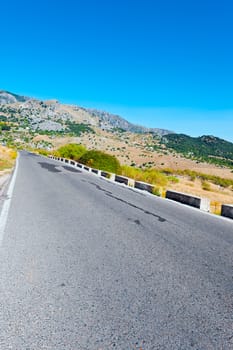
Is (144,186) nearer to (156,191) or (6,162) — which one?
(156,191)

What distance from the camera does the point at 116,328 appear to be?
2867mm

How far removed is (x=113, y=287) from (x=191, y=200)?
956cm

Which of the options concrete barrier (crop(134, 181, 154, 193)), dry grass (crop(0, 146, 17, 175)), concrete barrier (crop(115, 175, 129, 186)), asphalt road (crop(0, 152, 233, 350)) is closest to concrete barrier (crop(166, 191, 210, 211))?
concrete barrier (crop(134, 181, 154, 193))

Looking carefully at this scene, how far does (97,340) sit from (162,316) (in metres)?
0.78

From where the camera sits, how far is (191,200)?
12.8 meters

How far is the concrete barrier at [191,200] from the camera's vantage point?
11836 mm

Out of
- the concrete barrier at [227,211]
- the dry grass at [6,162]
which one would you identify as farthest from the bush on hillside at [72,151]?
the concrete barrier at [227,211]

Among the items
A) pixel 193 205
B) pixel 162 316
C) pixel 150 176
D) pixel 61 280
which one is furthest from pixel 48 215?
pixel 150 176

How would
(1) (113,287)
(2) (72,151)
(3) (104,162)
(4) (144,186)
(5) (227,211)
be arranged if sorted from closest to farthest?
(1) (113,287), (5) (227,211), (4) (144,186), (3) (104,162), (2) (72,151)

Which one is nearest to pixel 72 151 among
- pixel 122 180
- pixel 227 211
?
pixel 122 180

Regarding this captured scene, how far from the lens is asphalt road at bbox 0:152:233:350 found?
275 centimetres

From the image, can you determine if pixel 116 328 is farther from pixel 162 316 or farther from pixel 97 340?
pixel 162 316

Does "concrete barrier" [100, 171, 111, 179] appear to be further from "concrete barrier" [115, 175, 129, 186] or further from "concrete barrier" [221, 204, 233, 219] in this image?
"concrete barrier" [221, 204, 233, 219]

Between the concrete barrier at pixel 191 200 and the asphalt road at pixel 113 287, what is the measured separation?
4.50 metres
